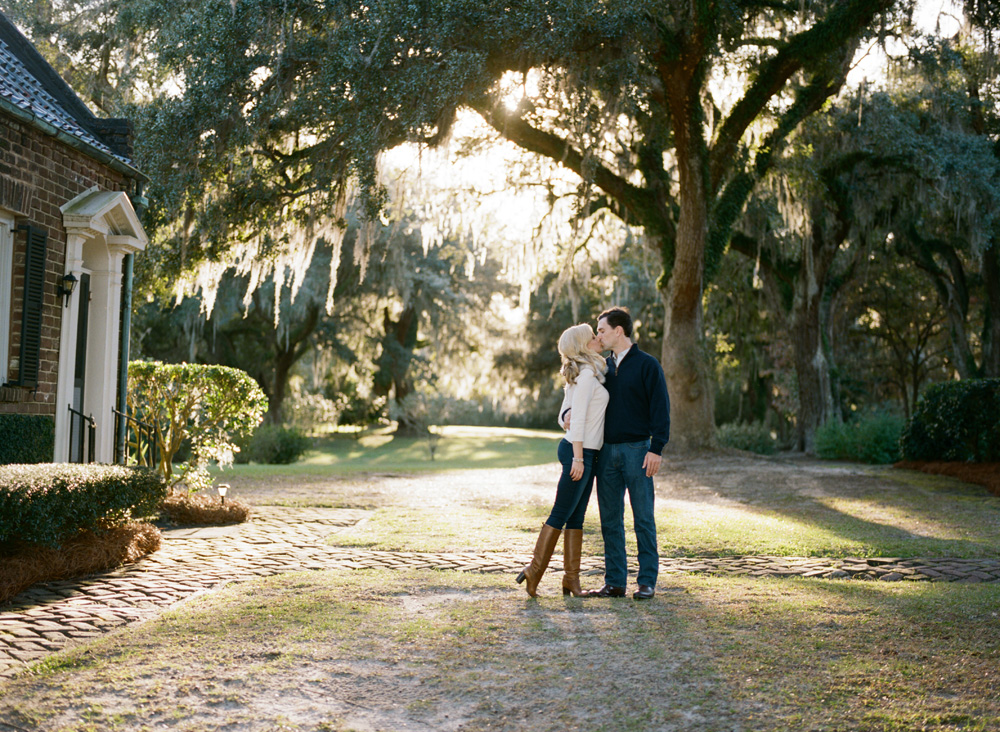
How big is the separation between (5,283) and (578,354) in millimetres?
5733

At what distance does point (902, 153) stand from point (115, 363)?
15.1 m

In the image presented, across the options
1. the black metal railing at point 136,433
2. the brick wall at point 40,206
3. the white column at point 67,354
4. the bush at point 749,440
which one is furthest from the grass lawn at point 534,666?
the bush at point 749,440

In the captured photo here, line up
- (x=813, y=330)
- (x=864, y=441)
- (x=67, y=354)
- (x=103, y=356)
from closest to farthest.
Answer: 1. (x=67, y=354)
2. (x=103, y=356)
3. (x=864, y=441)
4. (x=813, y=330)

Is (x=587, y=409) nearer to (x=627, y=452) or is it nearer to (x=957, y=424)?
(x=627, y=452)

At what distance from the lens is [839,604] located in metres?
5.30

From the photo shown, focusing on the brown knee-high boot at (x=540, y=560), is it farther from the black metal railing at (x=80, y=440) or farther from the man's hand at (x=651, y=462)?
the black metal railing at (x=80, y=440)

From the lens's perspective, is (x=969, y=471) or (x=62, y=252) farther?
(x=969, y=471)

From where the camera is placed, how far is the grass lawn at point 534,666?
3.40 m

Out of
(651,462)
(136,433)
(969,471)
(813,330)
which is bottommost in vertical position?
(969,471)

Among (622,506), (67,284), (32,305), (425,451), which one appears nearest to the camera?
(622,506)

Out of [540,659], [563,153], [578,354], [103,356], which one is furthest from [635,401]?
[563,153]

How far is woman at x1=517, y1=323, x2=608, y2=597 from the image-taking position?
18.3ft

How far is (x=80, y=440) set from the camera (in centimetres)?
923

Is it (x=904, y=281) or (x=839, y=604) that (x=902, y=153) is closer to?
(x=904, y=281)
